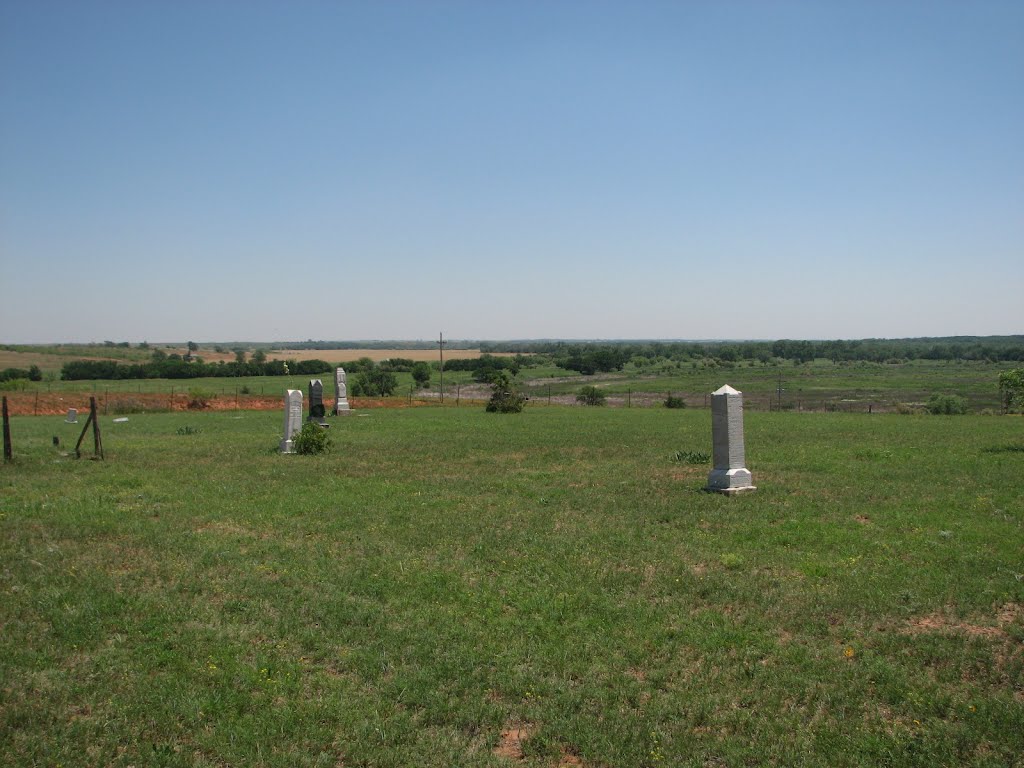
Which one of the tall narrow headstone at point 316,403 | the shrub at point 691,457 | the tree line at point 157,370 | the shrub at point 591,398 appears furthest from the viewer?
the tree line at point 157,370

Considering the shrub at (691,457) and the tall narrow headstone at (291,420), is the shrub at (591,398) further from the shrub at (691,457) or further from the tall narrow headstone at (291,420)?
the tall narrow headstone at (291,420)

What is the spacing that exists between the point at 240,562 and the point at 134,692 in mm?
3489

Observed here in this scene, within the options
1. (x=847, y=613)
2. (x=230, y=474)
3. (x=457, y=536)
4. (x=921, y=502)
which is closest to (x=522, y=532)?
(x=457, y=536)

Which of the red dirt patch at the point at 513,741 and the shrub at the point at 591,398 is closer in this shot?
the red dirt patch at the point at 513,741

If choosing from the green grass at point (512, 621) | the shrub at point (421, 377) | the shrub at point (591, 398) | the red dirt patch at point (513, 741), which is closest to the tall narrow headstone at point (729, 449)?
the green grass at point (512, 621)

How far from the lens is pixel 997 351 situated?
13525cm

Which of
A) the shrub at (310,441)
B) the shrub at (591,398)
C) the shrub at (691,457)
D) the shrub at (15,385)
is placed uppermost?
the shrub at (15,385)

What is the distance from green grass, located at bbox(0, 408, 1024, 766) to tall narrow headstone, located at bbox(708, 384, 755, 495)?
638mm

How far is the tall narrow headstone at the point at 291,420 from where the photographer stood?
19.2 meters

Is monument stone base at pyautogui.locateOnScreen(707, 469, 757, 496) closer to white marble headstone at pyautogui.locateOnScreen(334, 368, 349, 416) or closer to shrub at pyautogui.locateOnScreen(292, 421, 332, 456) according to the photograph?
shrub at pyautogui.locateOnScreen(292, 421, 332, 456)

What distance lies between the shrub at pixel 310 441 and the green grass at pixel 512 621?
14.5ft

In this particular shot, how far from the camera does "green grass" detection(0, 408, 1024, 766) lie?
5.10m

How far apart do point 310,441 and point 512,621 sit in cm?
1306

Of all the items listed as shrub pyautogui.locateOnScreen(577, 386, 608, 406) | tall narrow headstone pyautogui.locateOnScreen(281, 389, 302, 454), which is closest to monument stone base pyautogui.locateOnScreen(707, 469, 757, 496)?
tall narrow headstone pyautogui.locateOnScreen(281, 389, 302, 454)
